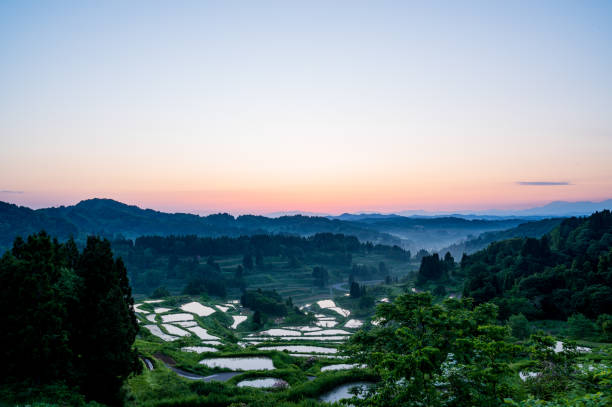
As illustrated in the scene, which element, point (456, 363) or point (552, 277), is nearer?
point (456, 363)

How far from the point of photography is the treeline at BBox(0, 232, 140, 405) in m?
20.0

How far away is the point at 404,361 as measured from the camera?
1203 cm

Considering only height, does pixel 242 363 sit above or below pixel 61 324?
below

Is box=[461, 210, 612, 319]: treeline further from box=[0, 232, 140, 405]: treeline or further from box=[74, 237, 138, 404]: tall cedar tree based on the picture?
box=[0, 232, 140, 405]: treeline

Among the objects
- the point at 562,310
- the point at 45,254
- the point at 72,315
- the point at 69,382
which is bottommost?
the point at 562,310

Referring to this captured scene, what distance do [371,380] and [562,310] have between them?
162 feet

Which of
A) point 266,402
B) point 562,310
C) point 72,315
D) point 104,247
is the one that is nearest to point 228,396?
point 266,402

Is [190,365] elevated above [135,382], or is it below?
below

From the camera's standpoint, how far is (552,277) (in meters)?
67.1

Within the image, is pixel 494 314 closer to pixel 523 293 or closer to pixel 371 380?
pixel 371 380

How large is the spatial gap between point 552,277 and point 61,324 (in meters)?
76.6

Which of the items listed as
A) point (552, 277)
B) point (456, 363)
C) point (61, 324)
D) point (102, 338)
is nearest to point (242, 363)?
point (102, 338)

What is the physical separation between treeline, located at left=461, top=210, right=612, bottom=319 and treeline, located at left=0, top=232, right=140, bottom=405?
59.3 m

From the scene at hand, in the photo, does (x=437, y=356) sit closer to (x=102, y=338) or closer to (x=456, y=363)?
(x=456, y=363)
